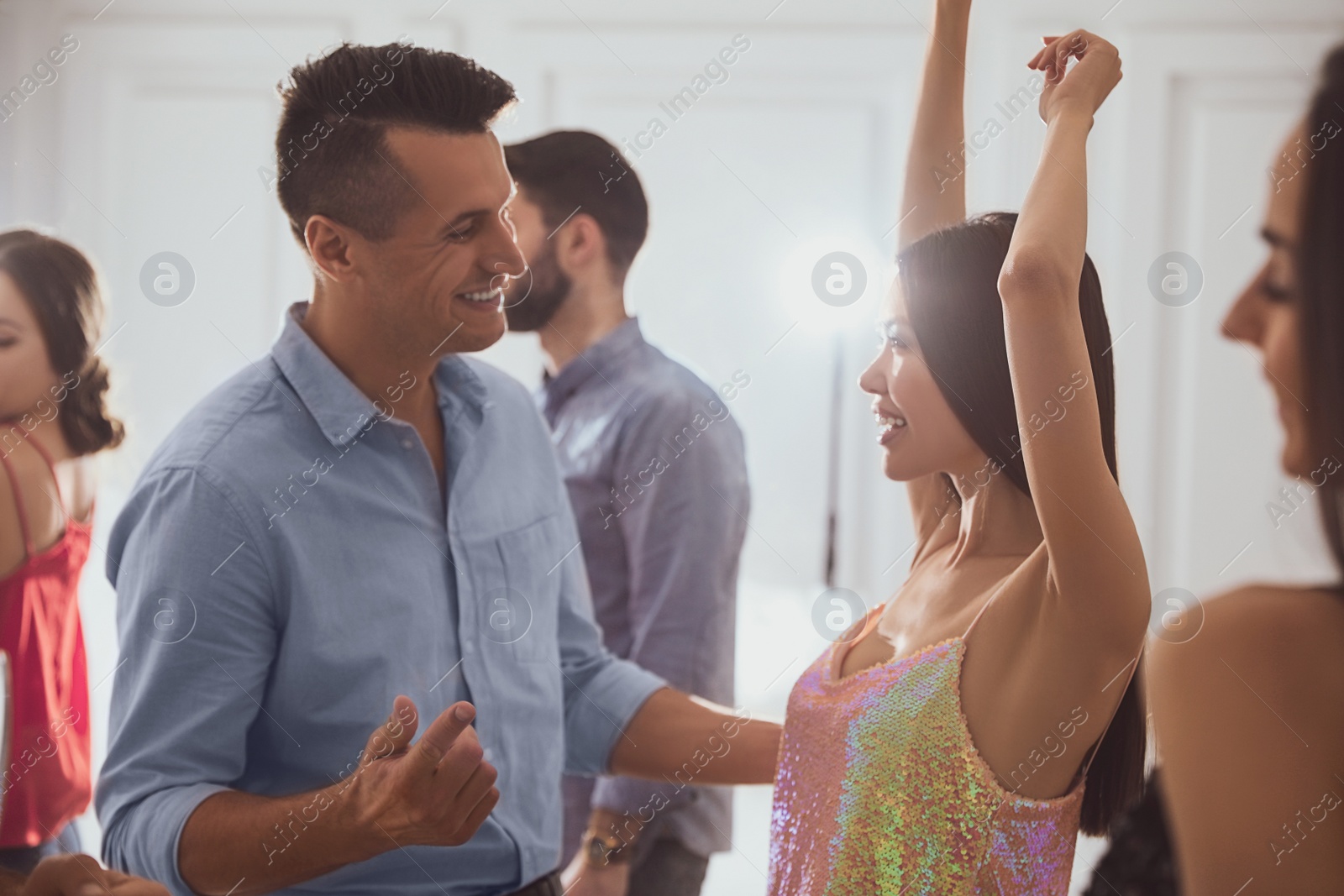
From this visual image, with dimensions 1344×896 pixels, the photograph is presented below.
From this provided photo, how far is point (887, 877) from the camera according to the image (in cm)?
85

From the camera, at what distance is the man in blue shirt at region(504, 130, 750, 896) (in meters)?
1.47

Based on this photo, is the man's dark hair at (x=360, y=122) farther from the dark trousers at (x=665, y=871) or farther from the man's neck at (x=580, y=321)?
the dark trousers at (x=665, y=871)

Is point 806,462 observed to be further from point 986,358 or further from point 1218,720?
point 1218,720

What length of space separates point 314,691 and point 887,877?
0.51m

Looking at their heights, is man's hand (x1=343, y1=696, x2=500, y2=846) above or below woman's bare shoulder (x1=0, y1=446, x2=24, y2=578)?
below

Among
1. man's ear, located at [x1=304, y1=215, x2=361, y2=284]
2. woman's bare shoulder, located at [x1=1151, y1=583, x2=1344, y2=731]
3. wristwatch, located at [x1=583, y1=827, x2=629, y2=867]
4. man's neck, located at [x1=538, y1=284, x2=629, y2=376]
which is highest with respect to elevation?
man's ear, located at [x1=304, y1=215, x2=361, y2=284]

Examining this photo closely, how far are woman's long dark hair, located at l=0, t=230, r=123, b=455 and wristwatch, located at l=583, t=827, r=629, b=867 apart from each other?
89cm

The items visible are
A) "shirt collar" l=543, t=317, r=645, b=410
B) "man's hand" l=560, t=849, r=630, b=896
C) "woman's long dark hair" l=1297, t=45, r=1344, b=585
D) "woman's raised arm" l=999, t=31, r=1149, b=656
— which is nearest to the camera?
"woman's long dark hair" l=1297, t=45, r=1344, b=585

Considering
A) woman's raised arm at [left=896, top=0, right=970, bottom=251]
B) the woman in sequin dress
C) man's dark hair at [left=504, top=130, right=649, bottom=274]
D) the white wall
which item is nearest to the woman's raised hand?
the woman in sequin dress

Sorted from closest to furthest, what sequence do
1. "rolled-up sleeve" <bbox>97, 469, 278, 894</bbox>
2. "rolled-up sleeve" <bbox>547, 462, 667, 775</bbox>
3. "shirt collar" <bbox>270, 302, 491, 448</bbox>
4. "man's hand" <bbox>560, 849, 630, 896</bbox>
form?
"rolled-up sleeve" <bbox>97, 469, 278, 894</bbox> < "shirt collar" <bbox>270, 302, 491, 448</bbox> < "rolled-up sleeve" <bbox>547, 462, 667, 775</bbox> < "man's hand" <bbox>560, 849, 630, 896</bbox>

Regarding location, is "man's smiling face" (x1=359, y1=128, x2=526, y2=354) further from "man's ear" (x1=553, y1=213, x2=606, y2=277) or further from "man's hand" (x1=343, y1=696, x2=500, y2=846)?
"man's ear" (x1=553, y1=213, x2=606, y2=277)

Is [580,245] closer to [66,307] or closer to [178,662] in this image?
[66,307]

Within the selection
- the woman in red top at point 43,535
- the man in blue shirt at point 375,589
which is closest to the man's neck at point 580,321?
the man in blue shirt at point 375,589

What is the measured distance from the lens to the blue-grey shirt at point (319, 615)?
3.01ft
